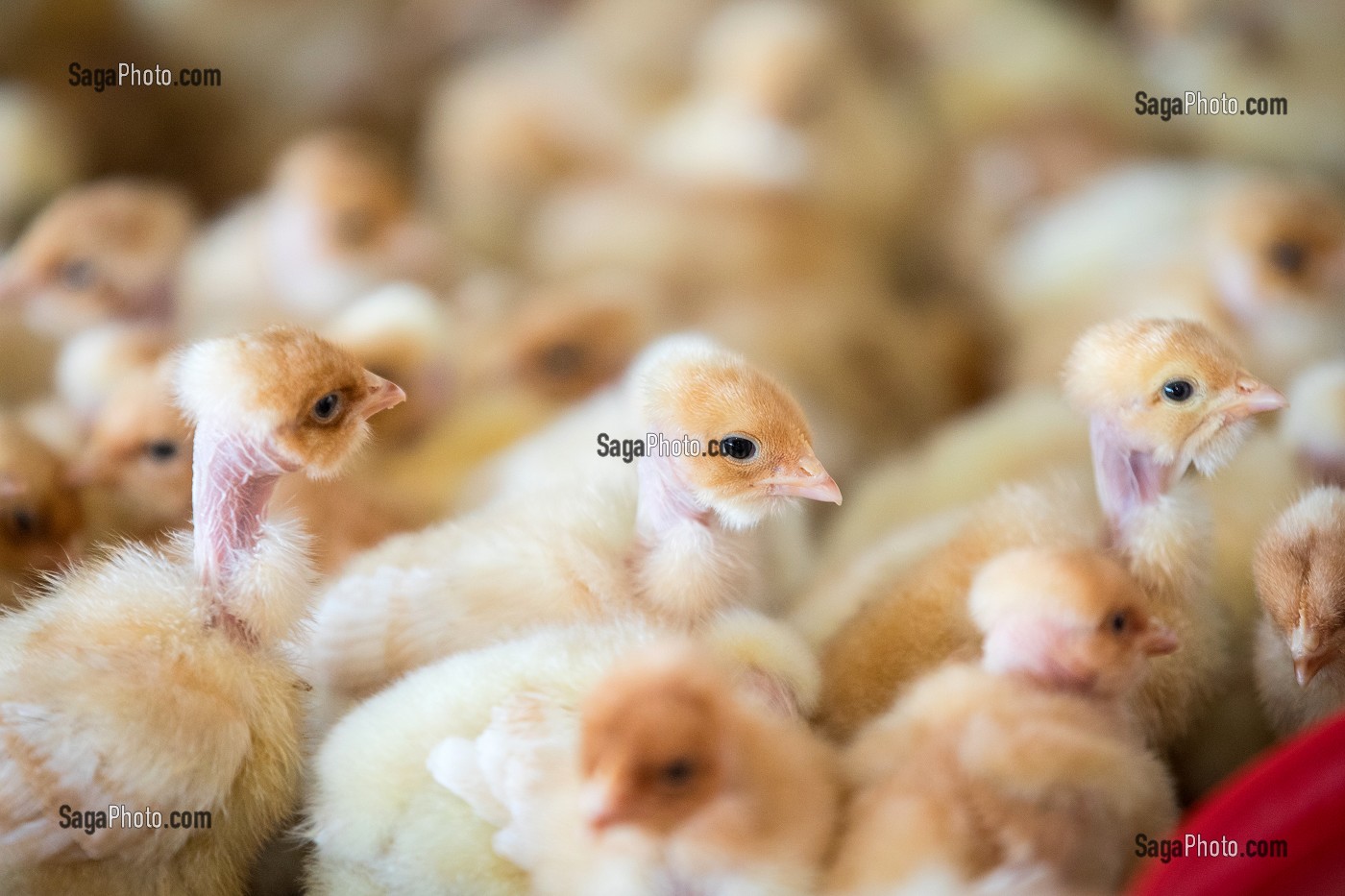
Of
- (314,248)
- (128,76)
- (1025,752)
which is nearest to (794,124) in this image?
(314,248)

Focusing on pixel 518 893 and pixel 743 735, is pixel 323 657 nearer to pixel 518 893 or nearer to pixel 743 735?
pixel 518 893

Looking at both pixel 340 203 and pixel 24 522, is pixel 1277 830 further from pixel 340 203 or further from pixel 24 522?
pixel 340 203

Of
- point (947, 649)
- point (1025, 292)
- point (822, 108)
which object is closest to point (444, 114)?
point (822, 108)

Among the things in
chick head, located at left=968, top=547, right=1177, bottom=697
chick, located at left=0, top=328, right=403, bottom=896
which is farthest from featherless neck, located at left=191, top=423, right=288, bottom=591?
chick head, located at left=968, top=547, right=1177, bottom=697

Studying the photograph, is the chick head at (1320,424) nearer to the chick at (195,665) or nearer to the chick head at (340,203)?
the chick at (195,665)

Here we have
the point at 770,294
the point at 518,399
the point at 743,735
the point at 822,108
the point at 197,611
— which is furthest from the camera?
the point at 822,108

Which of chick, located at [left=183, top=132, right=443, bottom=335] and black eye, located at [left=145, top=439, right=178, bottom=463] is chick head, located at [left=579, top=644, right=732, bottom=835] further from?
chick, located at [left=183, top=132, right=443, bottom=335]
